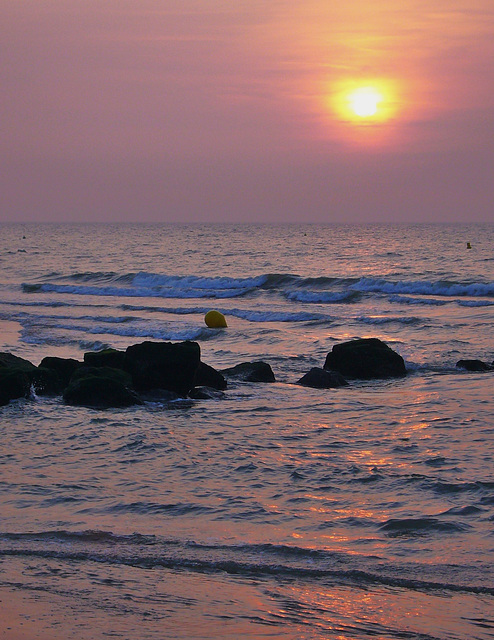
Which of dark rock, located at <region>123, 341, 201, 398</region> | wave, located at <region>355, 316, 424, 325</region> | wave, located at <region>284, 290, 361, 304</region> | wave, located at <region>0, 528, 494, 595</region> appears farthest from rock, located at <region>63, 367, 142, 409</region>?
wave, located at <region>284, 290, 361, 304</region>

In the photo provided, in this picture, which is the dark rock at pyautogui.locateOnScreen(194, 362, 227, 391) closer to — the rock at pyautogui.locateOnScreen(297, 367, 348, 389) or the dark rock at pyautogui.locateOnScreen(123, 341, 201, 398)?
the dark rock at pyautogui.locateOnScreen(123, 341, 201, 398)

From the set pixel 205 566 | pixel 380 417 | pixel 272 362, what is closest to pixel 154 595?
pixel 205 566

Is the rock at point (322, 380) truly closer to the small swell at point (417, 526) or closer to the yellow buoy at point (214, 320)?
the small swell at point (417, 526)

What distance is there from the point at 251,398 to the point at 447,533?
23.3 ft

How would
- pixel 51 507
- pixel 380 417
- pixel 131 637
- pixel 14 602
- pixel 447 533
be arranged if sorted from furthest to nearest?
pixel 380 417, pixel 51 507, pixel 447 533, pixel 14 602, pixel 131 637

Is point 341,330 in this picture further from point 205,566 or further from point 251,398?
point 205,566

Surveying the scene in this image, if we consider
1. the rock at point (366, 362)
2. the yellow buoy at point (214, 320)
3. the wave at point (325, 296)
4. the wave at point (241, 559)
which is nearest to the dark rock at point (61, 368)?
the rock at point (366, 362)

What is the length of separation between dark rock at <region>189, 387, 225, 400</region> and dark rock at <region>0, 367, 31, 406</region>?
2991 mm

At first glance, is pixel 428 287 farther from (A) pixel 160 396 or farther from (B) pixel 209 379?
(A) pixel 160 396

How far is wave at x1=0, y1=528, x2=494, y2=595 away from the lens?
626cm

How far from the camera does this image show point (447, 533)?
7242 millimetres

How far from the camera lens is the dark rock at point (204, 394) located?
1426 cm

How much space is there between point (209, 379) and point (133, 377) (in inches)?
57.4

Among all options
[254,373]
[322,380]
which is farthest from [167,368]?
[322,380]
